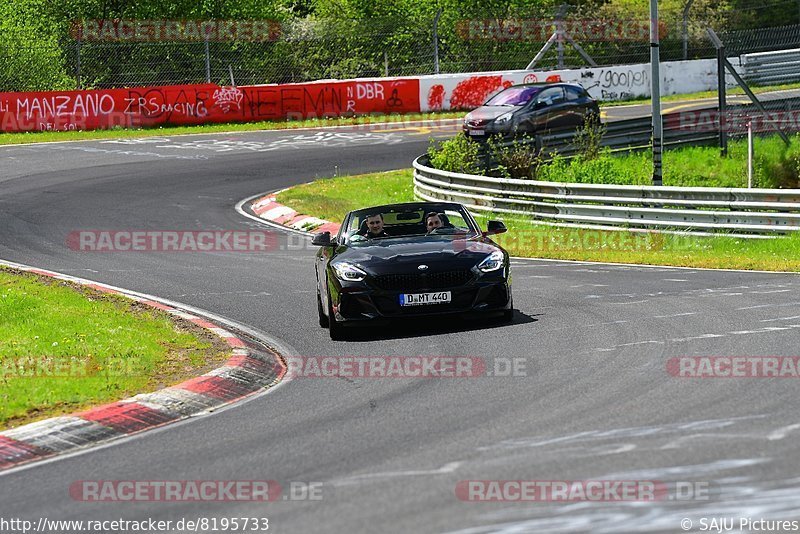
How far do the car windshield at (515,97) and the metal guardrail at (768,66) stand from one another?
5351 mm

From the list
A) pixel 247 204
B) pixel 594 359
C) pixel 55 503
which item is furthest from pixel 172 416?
pixel 247 204

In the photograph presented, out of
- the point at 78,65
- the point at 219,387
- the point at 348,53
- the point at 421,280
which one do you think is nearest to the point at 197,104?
the point at 78,65

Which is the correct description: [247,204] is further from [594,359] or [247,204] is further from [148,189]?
[594,359]

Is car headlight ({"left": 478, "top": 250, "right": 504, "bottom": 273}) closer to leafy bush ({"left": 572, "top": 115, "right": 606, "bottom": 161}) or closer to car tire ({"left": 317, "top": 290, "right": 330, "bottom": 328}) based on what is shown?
car tire ({"left": 317, "top": 290, "right": 330, "bottom": 328})

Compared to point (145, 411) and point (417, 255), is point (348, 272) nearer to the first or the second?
point (417, 255)

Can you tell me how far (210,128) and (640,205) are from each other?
20.5 m

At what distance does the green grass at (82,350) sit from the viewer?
10047 millimetres

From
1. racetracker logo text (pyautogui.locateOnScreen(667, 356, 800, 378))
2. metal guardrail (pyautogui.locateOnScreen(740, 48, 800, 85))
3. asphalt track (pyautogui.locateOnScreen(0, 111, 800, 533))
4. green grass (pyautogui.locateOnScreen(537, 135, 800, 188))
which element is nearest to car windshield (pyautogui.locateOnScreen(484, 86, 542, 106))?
green grass (pyautogui.locateOnScreen(537, 135, 800, 188))

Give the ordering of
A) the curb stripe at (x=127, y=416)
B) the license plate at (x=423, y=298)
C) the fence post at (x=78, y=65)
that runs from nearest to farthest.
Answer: the curb stripe at (x=127, y=416), the license plate at (x=423, y=298), the fence post at (x=78, y=65)

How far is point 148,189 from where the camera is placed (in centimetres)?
2914

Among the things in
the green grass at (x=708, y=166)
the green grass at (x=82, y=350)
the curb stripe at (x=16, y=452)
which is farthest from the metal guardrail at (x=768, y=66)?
the curb stripe at (x=16, y=452)

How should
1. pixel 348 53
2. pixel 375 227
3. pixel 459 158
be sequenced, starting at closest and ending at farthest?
pixel 375 227, pixel 459 158, pixel 348 53

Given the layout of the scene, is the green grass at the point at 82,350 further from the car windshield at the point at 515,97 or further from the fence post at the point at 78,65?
the fence post at the point at 78,65

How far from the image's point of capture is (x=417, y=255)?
12.9 m
